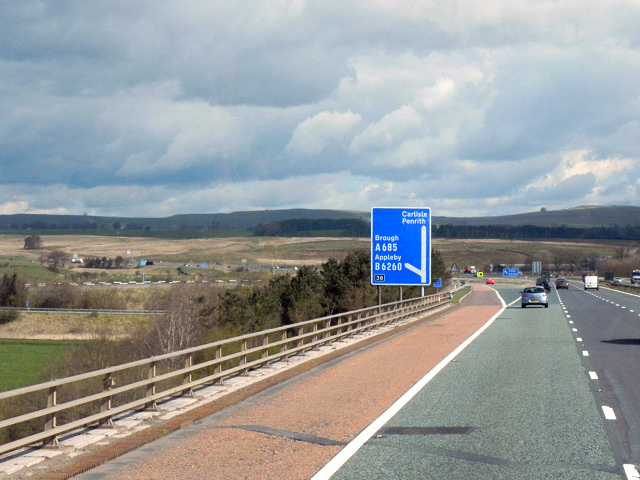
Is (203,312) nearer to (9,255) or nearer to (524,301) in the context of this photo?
(524,301)

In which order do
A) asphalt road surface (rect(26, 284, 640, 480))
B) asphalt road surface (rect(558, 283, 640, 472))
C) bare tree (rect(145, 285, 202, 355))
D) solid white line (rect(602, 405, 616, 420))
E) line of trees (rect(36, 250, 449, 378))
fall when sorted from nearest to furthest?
asphalt road surface (rect(26, 284, 640, 480)), asphalt road surface (rect(558, 283, 640, 472)), solid white line (rect(602, 405, 616, 420)), bare tree (rect(145, 285, 202, 355)), line of trees (rect(36, 250, 449, 378))

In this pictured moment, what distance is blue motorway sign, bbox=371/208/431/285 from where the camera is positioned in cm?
3647

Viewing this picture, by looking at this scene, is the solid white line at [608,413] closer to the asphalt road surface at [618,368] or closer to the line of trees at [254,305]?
the asphalt road surface at [618,368]

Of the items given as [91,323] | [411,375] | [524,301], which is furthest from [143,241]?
[411,375]

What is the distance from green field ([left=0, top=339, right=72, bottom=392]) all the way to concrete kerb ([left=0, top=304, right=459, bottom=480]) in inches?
1368

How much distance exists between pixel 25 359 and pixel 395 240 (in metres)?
36.3

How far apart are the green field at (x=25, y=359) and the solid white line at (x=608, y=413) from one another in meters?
40.7

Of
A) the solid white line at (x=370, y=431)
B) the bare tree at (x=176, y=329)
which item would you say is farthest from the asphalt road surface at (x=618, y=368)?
the bare tree at (x=176, y=329)

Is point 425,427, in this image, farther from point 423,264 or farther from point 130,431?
point 423,264

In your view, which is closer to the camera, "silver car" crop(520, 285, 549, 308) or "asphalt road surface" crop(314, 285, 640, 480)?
"asphalt road surface" crop(314, 285, 640, 480)

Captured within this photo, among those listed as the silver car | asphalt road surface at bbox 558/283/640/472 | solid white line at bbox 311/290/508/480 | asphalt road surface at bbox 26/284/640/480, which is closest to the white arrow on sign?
asphalt road surface at bbox 558/283/640/472

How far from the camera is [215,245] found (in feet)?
566

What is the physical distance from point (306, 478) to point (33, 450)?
346 centimetres

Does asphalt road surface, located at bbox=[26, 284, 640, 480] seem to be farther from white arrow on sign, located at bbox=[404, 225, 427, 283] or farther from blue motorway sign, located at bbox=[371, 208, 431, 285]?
white arrow on sign, located at bbox=[404, 225, 427, 283]
